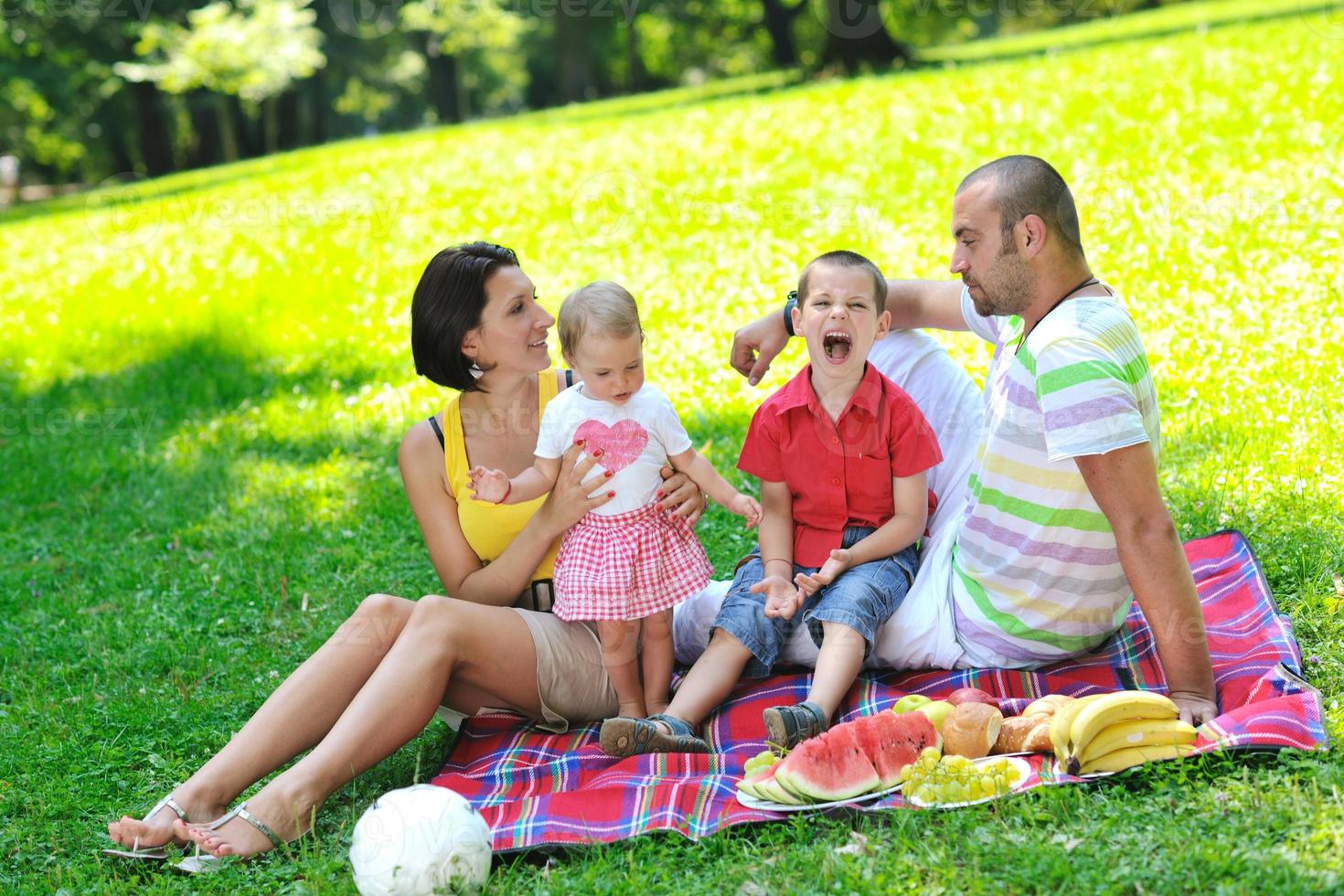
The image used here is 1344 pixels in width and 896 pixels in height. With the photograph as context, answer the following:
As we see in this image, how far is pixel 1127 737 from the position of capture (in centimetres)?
317

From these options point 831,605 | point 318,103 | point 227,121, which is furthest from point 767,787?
point 318,103

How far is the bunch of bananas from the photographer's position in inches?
124

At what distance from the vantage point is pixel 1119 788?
3148 millimetres

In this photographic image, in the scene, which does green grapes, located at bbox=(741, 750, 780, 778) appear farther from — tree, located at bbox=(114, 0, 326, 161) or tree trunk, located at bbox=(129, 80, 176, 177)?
tree trunk, located at bbox=(129, 80, 176, 177)

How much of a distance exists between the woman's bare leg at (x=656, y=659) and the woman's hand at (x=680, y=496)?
1.02ft

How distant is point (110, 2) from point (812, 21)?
22.4 metres

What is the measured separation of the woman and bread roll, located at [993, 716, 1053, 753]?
1096 millimetres

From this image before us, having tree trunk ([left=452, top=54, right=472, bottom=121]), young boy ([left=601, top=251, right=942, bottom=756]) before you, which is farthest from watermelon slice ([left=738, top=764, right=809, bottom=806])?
tree trunk ([left=452, top=54, right=472, bottom=121])

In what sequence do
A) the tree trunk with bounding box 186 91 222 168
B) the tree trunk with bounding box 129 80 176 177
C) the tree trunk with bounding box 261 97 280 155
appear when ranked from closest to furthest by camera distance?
the tree trunk with bounding box 129 80 176 177, the tree trunk with bounding box 186 91 222 168, the tree trunk with bounding box 261 97 280 155

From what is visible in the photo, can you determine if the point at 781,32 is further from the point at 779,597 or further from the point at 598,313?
the point at 779,597

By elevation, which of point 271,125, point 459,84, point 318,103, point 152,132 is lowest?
point 152,132

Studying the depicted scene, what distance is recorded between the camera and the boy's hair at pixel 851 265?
3799 mm

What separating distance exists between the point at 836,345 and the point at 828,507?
1.66 ft

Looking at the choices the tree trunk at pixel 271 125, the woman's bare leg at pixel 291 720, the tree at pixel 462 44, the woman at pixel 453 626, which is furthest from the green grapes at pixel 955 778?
the tree trunk at pixel 271 125
